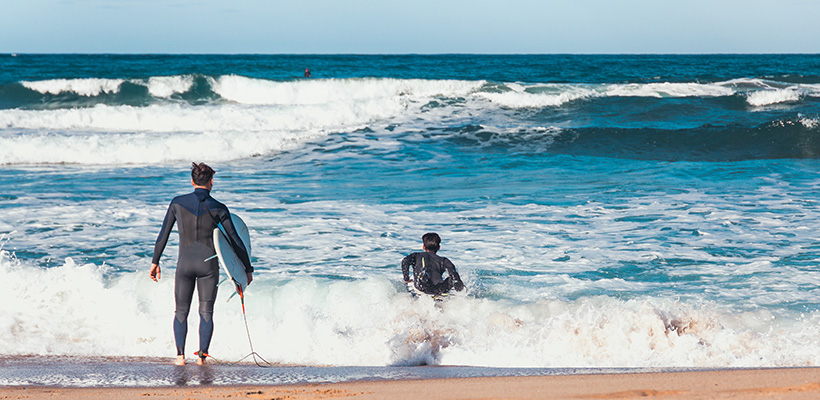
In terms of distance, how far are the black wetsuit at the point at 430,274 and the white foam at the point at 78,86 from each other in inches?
1031

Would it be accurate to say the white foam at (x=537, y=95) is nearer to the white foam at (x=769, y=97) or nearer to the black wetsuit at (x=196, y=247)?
the white foam at (x=769, y=97)

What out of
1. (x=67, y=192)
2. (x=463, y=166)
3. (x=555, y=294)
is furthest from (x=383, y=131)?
(x=555, y=294)

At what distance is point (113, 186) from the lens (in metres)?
12.5

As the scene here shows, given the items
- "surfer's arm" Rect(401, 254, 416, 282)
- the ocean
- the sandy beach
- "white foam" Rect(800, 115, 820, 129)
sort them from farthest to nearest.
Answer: "white foam" Rect(800, 115, 820, 129), "surfer's arm" Rect(401, 254, 416, 282), the ocean, the sandy beach

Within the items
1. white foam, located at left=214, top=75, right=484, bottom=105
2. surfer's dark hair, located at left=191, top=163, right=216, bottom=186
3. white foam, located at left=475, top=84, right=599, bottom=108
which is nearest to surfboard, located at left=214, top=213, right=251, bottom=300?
surfer's dark hair, located at left=191, top=163, right=216, bottom=186

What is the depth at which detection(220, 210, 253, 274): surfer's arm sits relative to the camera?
16.2ft

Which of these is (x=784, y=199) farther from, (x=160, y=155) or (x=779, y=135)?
(x=160, y=155)

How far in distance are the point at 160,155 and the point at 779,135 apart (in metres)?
15.5

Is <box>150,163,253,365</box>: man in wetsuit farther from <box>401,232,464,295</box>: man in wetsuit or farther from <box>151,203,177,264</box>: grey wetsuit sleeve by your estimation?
<box>401,232,464,295</box>: man in wetsuit

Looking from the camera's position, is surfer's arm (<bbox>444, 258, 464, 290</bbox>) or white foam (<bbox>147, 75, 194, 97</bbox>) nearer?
surfer's arm (<bbox>444, 258, 464, 290</bbox>)

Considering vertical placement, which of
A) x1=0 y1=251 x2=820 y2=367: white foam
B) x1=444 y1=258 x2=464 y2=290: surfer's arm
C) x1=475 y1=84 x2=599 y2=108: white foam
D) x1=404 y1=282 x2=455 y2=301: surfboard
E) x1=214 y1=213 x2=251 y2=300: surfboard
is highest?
x1=475 y1=84 x2=599 y2=108: white foam

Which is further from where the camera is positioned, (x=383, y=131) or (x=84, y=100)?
(x=84, y=100)

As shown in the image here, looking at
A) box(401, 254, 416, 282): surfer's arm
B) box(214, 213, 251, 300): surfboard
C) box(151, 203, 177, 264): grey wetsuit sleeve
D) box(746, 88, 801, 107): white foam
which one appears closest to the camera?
box(214, 213, 251, 300): surfboard

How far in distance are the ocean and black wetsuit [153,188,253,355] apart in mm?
802
